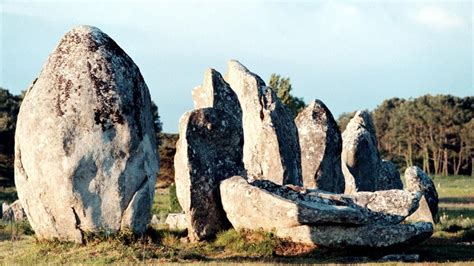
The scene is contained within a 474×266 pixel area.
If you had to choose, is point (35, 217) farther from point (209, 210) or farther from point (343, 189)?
point (343, 189)

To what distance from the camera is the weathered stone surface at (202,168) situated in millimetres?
19312

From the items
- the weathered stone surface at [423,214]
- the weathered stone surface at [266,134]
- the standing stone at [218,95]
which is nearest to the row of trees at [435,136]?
the weathered stone surface at [423,214]

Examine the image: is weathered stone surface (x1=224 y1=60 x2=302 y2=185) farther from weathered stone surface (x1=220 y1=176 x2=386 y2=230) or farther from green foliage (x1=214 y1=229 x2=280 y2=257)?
green foliage (x1=214 y1=229 x2=280 y2=257)

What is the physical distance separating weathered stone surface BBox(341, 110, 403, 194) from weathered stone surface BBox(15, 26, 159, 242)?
1511 cm

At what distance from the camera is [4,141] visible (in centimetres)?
4988

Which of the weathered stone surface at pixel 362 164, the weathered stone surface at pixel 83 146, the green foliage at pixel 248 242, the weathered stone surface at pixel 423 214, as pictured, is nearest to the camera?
the weathered stone surface at pixel 83 146

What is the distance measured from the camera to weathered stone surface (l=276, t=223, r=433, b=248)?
17.3 meters

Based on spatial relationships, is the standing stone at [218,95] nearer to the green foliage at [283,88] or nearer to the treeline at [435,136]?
the green foliage at [283,88]

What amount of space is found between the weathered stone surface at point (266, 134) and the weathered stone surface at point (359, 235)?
20.2 feet

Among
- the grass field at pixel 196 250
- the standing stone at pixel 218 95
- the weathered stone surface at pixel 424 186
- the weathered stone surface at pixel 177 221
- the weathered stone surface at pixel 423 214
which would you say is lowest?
the grass field at pixel 196 250

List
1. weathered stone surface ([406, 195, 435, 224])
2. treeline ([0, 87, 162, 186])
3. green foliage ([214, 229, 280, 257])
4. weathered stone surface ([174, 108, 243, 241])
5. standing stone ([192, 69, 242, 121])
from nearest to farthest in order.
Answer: green foliage ([214, 229, 280, 257]), weathered stone surface ([174, 108, 243, 241]), standing stone ([192, 69, 242, 121]), weathered stone surface ([406, 195, 435, 224]), treeline ([0, 87, 162, 186])

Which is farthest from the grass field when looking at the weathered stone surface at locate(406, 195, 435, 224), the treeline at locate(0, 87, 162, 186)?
the treeline at locate(0, 87, 162, 186)

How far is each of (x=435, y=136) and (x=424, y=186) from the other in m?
52.1

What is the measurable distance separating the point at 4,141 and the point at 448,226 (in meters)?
32.6
